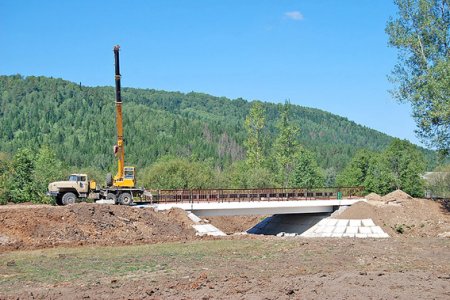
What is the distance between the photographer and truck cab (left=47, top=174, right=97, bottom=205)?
41.8m

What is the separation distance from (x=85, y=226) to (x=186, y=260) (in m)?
11.5

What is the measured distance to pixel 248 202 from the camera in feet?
156

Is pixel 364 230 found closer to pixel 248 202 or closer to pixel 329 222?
pixel 329 222

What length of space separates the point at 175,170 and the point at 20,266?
56.3 m

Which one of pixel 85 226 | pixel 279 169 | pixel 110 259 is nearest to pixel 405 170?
pixel 279 169

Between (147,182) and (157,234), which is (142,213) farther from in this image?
(147,182)

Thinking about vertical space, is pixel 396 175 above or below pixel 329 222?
above

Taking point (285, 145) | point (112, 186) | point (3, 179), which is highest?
point (285, 145)

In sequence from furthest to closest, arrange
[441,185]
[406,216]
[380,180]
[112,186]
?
1. [441,185]
2. [380,180]
3. [406,216]
4. [112,186]

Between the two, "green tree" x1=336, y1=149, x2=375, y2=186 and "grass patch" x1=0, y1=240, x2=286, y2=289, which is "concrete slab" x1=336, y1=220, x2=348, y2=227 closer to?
"grass patch" x1=0, y1=240, x2=286, y2=289

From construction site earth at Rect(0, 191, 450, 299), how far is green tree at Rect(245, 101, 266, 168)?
37354 mm

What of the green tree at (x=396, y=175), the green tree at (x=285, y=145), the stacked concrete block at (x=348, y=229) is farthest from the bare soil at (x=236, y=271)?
the green tree at (x=396, y=175)

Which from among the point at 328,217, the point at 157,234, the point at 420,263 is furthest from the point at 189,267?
the point at 328,217

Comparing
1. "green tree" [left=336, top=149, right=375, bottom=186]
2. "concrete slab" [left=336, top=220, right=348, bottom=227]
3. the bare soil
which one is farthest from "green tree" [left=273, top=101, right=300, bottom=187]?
the bare soil
